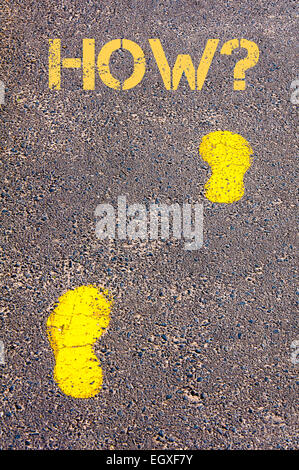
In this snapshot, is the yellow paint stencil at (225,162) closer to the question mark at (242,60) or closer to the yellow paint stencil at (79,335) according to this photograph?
the question mark at (242,60)

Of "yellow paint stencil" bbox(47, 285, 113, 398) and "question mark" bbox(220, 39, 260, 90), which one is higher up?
"question mark" bbox(220, 39, 260, 90)

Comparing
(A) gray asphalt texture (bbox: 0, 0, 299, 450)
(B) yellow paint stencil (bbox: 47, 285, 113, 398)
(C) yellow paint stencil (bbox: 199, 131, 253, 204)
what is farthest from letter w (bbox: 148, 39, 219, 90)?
(B) yellow paint stencil (bbox: 47, 285, 113, 398)

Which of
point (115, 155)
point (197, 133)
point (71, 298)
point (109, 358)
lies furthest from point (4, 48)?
point (109, 358)

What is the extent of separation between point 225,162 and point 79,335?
1527 mm

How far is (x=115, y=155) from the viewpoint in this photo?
3447 millimetres

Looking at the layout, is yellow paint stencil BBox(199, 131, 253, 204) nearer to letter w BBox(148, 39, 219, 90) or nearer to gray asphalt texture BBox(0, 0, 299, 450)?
gray asphalt texture BBox(0, 0, 299, 450)

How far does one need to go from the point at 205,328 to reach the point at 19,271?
111 cm

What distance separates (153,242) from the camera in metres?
3.06

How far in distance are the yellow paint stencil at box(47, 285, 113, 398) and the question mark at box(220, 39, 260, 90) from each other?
2.02 metres

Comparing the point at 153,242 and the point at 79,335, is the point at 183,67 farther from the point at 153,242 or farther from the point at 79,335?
the point at 79,335

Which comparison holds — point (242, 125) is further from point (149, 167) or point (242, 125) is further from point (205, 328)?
point (205, 328)

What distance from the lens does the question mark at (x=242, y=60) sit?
387cm

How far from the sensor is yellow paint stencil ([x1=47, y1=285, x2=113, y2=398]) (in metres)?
2.57

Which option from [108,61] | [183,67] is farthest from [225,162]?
[108,61]
